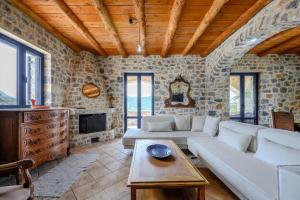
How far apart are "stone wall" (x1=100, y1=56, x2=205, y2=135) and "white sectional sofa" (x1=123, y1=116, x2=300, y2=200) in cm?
246

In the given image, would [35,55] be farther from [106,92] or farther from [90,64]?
[106,92]

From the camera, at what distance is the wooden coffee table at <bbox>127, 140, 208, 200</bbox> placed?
161cm

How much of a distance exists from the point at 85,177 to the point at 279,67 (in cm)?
662

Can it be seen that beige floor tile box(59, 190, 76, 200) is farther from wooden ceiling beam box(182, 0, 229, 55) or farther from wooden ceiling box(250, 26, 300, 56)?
wooden ceiling box(250, 26, 300, 56)

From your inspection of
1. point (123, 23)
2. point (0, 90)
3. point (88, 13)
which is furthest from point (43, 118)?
Result: point (123, 23)

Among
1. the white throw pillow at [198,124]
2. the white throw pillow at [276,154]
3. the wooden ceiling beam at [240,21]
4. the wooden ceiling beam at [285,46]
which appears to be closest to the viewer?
the white throw pillow at [276,154]

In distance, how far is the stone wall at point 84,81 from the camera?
16.1 feet

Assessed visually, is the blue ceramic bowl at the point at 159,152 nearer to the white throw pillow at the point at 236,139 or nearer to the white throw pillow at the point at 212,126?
the white throw pillow at the point at 236,139

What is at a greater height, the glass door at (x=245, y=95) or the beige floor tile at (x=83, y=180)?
the glass door at (x=245, y=95)

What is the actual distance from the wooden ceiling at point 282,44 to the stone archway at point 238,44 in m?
0.98

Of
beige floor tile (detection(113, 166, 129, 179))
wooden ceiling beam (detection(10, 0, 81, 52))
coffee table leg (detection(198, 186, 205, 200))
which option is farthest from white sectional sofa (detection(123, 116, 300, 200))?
wooden ceiling beam (detection(10, 0, 81, 52))

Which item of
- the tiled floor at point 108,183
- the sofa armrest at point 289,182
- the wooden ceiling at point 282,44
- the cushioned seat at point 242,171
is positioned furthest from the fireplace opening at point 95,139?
the wooden ceiling at point 282,44

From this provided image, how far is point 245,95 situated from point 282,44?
1.91 m

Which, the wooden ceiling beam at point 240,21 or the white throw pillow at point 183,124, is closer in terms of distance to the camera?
the wooden ceiling beam at point 240,21
